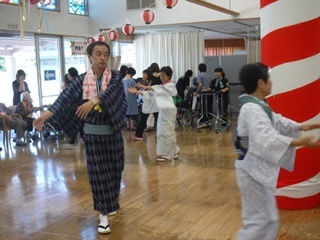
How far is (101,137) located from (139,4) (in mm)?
8189

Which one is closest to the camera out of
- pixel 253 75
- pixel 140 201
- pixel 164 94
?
pixel 253 75

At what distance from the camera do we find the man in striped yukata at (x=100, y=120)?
323cm

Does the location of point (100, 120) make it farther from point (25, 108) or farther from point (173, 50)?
point (173, 50)

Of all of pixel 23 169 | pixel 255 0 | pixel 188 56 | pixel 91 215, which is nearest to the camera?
pixel 91 215

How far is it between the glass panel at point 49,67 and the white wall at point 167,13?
Answer: 1.48m

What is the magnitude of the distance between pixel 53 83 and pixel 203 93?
13.4 ft

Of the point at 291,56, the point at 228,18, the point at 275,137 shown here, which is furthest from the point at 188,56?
the point at 275,137

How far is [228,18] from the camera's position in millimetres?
9867

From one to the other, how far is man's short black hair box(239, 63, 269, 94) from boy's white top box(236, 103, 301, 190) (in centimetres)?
12

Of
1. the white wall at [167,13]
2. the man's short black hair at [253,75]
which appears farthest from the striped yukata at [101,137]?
the white wall at [167,13]

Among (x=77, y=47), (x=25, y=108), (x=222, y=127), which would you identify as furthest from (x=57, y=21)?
(x=222, y=127)

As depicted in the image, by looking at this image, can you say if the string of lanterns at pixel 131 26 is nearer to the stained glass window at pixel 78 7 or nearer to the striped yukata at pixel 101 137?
the stained glass window at pixel 78 7

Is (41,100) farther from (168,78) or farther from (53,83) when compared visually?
(168,78)

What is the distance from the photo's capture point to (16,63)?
10.3 metres
